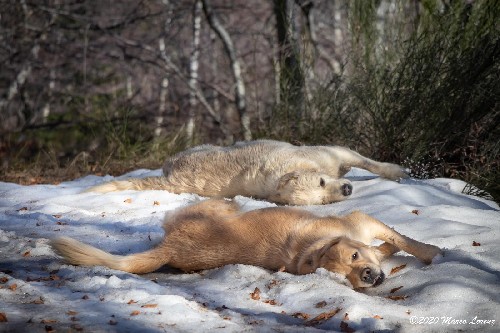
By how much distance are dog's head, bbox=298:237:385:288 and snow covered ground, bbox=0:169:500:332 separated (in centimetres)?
9

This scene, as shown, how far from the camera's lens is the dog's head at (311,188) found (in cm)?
655

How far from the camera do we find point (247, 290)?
4207 mm

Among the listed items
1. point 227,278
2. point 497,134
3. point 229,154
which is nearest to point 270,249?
point 227,278

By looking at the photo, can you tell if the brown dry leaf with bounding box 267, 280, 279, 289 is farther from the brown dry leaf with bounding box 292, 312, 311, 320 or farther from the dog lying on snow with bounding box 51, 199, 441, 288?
the brown dry leaf with bounding box 292, 312, 311, 320

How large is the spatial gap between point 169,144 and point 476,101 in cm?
503

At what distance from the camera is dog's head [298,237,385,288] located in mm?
4117

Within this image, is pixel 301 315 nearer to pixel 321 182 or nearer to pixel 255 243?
pixel 255 243

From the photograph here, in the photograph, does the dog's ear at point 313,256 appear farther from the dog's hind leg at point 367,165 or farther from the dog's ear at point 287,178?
the dog's hind leg at point 367,165

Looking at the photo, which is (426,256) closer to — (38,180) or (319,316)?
(319,316)

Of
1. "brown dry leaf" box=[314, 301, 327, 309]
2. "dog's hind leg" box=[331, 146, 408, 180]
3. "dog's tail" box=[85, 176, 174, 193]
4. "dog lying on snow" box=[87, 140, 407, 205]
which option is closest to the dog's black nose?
"dog lying on snow" box=[87, 140, 407, 205]

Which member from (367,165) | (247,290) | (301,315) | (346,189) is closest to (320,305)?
(301,315)

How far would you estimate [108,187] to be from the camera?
7.21m

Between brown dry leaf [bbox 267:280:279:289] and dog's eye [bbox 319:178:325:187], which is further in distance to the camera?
dog's eye [bbox 319:178:325:187]

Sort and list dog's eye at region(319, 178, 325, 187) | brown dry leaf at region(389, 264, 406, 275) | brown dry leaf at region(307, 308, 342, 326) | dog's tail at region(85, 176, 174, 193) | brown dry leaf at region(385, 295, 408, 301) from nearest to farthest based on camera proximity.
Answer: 1. brown dry leaf at region(307, 308, 342, 326)
2. brown dry leaf at region(385, 295, 408, 301)
3. brown dry leaf at region(389, 264, 406, 275)
4. dog's eye at region(319, 178, 325, 187)
5. dog's tail at region(85, 176, 174, 193)
